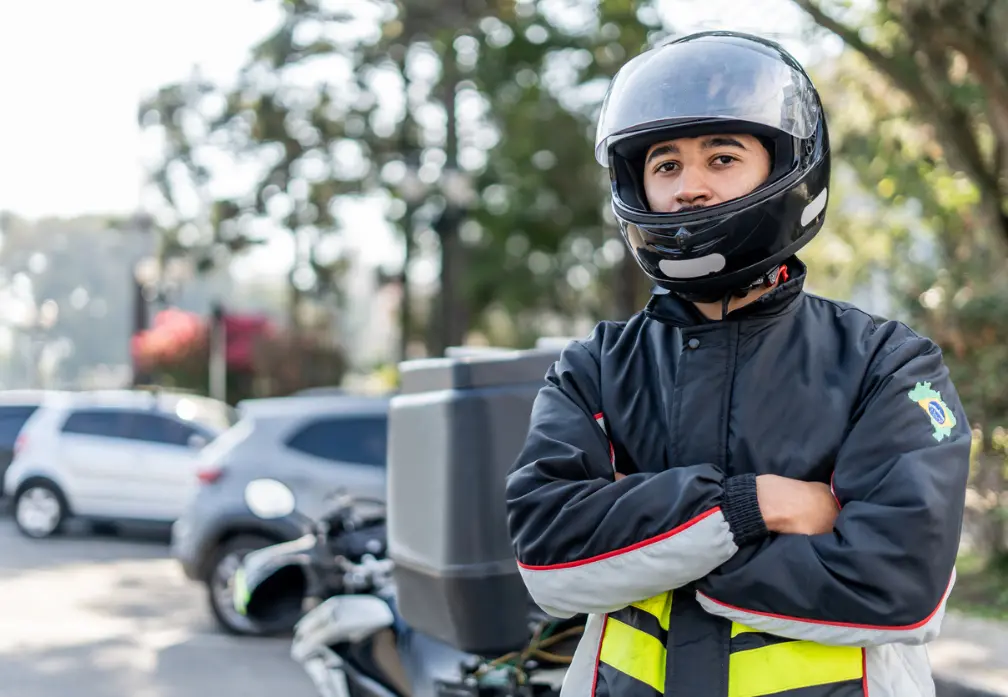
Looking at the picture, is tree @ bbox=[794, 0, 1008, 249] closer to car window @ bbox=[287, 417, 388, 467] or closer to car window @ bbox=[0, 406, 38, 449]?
car window @ bbox=[287, 417, 388, 467]

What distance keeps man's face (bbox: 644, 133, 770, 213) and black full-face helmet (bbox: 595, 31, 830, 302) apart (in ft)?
0.06

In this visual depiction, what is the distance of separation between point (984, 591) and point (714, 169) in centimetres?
715

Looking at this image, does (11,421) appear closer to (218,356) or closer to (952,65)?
(218,356)

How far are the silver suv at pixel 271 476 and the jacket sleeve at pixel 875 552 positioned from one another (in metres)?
6.66

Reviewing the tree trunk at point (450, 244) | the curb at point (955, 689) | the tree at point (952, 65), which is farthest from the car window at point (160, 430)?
the curb at point (955, 689)

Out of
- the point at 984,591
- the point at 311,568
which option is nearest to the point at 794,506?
the point at 311,568

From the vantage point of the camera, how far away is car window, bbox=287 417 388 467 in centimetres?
856

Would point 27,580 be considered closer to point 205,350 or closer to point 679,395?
point 679,395

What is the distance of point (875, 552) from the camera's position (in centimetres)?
173

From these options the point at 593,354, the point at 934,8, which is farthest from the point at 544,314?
the point at 593,354

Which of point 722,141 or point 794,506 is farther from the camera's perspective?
point 722,141

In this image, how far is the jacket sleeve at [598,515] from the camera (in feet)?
5.91

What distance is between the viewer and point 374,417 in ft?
28.4

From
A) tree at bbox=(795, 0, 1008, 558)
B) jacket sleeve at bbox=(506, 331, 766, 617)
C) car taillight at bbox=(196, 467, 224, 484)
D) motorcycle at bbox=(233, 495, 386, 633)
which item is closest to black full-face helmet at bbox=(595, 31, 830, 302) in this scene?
jacket sleeve at bbox=(506, 331, 766, 617)
